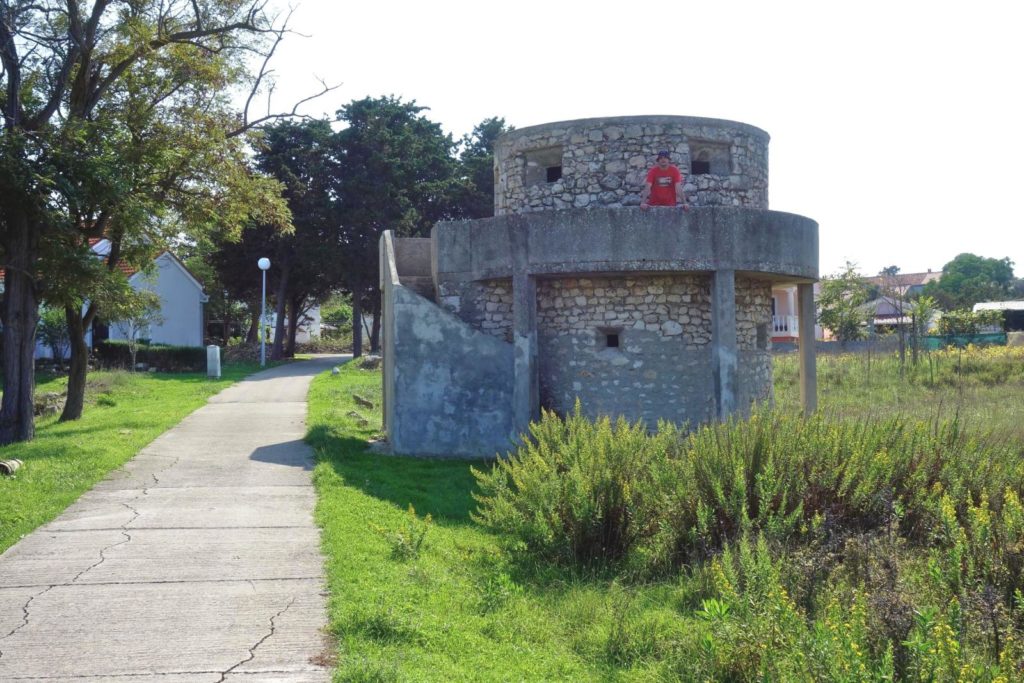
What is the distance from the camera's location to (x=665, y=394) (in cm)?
1388

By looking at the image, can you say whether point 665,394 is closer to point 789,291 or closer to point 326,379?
point 326,379

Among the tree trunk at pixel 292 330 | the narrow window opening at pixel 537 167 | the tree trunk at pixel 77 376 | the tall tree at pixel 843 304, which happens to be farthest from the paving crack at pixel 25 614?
the tall tree at pixel 843 304

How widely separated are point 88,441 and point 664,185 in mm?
9342

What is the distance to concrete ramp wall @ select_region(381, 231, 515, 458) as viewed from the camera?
14.0 m

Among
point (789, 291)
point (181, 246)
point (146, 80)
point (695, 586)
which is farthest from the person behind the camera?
point (789, 291)

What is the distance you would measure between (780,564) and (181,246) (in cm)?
1535

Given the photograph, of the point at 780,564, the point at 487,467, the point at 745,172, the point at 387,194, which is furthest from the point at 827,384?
the point at 780,564

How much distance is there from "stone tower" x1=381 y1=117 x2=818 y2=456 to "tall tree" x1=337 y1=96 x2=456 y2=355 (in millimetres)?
21207

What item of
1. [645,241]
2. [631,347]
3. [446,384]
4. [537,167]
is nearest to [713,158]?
[645,241]

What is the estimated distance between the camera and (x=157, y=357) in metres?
32.8

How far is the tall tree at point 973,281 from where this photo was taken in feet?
233

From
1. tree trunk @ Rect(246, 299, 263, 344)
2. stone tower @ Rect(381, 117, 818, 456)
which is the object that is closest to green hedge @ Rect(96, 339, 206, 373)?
tree trunk @ Rect(246, 299, 263, 344)

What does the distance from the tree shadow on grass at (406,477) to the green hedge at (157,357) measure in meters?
19.6

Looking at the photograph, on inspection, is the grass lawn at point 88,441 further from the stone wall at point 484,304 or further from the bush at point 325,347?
the bush at point 325,347
